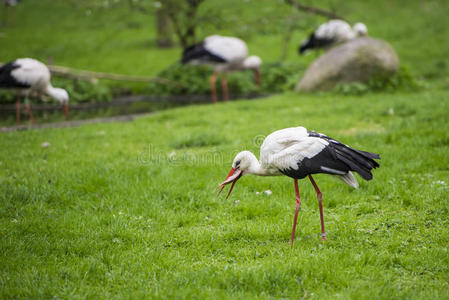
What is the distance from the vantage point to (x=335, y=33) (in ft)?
42.7

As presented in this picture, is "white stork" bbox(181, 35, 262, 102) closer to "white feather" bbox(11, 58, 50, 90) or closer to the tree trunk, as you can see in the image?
"white feather" bbox(11, 58, 50, 90)

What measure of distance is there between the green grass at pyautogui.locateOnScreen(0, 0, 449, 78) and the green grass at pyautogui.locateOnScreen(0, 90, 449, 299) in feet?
23.8

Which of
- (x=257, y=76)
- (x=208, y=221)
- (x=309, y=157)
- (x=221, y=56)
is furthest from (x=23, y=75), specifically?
(x=309, y=157)

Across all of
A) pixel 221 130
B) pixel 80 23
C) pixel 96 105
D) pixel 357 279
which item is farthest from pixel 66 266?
pixel 80 23

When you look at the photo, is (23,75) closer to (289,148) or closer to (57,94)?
(57,94)

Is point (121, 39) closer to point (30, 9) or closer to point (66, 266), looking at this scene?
point (30, 9)

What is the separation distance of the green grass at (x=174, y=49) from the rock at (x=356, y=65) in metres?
2.93

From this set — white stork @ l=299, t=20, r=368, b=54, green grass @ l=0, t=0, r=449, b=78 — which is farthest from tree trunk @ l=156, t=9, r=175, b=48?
white stork @ l=299, t=20, r=368, b=54

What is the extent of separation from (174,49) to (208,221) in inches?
530

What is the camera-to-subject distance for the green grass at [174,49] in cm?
1390

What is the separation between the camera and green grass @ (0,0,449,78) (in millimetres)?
13898

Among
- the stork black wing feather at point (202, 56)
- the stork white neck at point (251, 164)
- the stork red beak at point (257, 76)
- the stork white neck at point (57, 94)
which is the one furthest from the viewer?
the stork red beak at point (257, 76)

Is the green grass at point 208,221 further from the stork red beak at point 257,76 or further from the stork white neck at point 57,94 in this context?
the stork red beak at point 257,76

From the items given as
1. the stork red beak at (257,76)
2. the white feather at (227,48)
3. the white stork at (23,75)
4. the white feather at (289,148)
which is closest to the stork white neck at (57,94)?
the white stork at (23,75)
